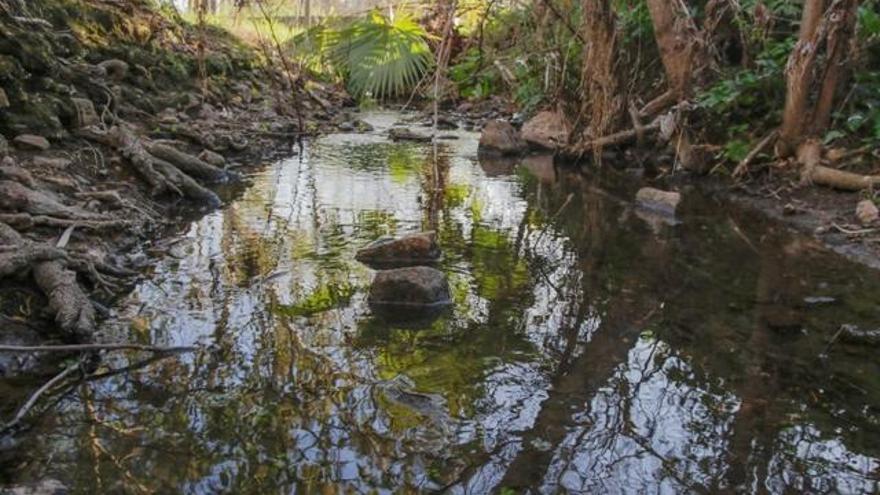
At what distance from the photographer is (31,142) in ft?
17.3

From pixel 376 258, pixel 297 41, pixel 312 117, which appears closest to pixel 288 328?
pixel 376 258

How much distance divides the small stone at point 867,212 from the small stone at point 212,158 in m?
5.32

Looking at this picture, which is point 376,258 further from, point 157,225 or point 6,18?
point 6,18

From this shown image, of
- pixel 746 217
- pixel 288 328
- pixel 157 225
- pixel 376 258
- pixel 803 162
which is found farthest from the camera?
pixel 803 162

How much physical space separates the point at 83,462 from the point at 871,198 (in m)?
5.45

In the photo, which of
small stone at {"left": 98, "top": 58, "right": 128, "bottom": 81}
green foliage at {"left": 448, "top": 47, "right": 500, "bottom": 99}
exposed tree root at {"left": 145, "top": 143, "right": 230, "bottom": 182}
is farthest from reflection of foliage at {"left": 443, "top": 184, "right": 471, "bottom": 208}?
green foliage at {"left": 448, "top": 47, "right": 500, "bottom": 99}

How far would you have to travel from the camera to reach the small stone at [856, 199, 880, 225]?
5.39m

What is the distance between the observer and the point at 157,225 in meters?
5.22

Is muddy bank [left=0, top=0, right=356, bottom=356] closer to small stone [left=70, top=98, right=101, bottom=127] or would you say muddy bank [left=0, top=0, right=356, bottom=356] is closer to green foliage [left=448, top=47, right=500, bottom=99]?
small stone [left=70, top=98, right=101, bottom=127]

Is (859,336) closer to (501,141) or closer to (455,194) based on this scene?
(455,194)

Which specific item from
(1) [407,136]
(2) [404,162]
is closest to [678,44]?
(2) [404,162]

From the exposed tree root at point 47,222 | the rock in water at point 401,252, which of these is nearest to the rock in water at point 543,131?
the rock in water at point 401,252

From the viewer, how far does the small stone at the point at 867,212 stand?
17.7 ft

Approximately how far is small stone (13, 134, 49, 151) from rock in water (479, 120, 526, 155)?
5563 mm
